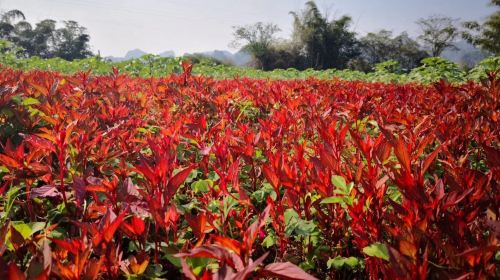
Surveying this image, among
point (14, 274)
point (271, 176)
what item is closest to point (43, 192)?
point (14, 274)

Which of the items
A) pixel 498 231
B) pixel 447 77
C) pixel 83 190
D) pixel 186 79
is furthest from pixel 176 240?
pixel 447 77

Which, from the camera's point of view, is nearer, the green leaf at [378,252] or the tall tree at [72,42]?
the green leaf at [378,252]

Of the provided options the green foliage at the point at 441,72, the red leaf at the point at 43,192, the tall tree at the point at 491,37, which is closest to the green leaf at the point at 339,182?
the red leaf at the point at 43,192

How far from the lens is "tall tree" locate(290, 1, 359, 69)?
50.5 m

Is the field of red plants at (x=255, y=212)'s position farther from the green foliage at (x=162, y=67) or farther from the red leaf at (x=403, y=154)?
the green foliage at (x=162, y=67)

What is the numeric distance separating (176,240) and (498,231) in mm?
972

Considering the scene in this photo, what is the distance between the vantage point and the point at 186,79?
14.8ft

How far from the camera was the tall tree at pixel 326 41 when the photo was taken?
5050 cm

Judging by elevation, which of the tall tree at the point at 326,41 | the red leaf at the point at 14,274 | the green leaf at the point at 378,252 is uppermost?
the tall tree at the point at 326,41

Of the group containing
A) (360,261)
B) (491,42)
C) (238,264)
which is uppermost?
(491,42)

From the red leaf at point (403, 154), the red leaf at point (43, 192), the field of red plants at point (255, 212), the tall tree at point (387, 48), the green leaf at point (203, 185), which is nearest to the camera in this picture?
the field of red plants at point (255, 212)

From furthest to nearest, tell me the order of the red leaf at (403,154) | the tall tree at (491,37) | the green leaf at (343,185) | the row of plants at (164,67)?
1. the tall tree at (491,37)
2. the row of plants at (164,67)
3. the green leaf at (343,185)
4. the red leaf at (403,154)

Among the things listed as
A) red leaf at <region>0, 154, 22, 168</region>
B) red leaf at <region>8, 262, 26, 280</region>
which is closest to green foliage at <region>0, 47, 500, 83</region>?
red leaf at <region>0, 154, 22, 168</region>

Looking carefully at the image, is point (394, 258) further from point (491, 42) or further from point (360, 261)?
point (491, 42)
